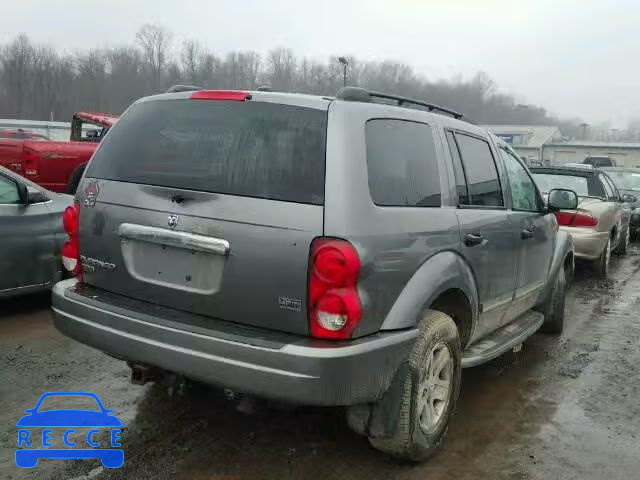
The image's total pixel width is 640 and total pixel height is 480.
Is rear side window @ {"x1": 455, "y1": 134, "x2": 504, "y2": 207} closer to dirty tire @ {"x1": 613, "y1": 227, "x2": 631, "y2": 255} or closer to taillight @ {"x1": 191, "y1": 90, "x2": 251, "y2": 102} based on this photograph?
taillight @ {"x1": 191, "y1": 90, "x2": 251, "y2": 102}

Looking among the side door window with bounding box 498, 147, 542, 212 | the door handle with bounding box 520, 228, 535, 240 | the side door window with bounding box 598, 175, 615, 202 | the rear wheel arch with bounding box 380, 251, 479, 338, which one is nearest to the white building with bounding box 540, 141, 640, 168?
the side door window with bounding box 598, 175, 615, 202

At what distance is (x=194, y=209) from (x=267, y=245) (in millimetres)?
442

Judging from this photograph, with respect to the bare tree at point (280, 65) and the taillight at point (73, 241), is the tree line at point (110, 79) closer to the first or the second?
the bare tree at point (280, 65)

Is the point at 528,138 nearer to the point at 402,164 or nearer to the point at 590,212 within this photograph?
the point at 590,212

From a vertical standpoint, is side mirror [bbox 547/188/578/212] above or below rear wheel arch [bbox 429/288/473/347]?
above

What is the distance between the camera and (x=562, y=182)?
29.9 ft

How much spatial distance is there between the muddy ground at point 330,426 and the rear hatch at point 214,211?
2.53ft

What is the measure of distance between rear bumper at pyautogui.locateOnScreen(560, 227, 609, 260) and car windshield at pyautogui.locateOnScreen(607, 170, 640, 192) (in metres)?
7.28

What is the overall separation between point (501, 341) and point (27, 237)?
4.17m

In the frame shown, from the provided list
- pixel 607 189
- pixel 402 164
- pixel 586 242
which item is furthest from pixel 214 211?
pixel 607 189

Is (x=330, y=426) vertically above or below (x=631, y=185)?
below

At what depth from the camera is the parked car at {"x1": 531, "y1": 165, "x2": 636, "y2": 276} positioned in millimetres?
8133

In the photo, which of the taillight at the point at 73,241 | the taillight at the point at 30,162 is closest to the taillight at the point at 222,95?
the taillight at the point at 73,241

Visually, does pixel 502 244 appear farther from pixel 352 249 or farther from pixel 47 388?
pixel 47 388
